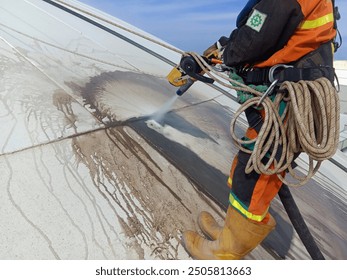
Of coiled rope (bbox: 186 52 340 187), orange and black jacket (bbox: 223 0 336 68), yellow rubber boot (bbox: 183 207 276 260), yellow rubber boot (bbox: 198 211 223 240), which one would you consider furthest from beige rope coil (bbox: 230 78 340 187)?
yellow rubber boot (bbox: 198 211 223 240)

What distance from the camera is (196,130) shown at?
2.93 m

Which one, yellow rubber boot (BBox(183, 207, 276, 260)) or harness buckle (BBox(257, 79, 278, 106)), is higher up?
harness buckle (BBox(257, 79, 278, 106))

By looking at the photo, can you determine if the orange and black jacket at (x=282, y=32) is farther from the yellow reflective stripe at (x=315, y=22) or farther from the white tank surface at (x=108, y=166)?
the white tank surface at (x=108, y=166)

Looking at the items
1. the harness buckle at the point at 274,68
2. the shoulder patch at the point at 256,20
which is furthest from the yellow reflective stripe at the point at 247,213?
the shoulder patch at the point at 256,20

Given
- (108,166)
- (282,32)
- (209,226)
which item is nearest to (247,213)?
(209,226)

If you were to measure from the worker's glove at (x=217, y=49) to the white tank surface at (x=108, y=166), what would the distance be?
0.27 metres

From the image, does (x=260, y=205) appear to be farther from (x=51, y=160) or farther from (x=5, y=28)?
(x=5, y=28)

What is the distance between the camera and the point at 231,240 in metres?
1.59

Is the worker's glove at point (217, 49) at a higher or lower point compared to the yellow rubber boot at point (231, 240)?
higher

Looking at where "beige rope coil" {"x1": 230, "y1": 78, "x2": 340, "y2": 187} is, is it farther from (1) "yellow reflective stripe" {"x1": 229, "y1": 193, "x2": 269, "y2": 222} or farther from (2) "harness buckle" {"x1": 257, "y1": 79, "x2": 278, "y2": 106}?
(1) "yellow reflective stripe" {"x1": 229, "y1": 193, "x2": 269, "y2": 222}

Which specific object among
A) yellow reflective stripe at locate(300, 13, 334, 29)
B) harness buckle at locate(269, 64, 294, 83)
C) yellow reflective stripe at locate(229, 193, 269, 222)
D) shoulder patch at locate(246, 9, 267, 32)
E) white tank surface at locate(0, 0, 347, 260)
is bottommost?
white tank surface at locate(0, 0, 347, 260)

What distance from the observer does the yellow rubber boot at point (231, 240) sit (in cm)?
152

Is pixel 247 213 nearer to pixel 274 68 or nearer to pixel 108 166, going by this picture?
pixel 274 68

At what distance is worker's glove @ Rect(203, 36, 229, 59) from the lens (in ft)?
6.37
